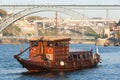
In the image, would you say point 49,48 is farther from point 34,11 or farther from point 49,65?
point 34,11

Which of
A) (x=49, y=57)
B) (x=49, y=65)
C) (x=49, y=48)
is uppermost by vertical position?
(x=49, y=48)

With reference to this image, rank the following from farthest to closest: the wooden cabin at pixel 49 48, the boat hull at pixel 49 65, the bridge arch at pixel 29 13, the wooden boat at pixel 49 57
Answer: the bridge arch at pixel 29 13 < the wooden cabin at pixel 49 48 < the wooden boat at pixel 49 57 < the boat hull at pixel 49 65

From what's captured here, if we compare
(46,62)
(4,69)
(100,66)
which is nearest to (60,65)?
(46,62)

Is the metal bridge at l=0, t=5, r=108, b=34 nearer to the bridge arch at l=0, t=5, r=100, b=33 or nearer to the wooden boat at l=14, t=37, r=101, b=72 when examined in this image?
the bridge arch at l=0, t=5, r=100, b=33

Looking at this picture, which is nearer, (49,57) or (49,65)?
(49,65)

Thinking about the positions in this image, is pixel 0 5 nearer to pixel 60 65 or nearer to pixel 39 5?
pixel 39 5

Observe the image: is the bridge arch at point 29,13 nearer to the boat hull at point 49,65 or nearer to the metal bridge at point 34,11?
the metal bridge at point 34,11

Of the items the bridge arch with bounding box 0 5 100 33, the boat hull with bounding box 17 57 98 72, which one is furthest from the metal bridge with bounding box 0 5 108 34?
the boat hull with bounding box 17 57 98 72

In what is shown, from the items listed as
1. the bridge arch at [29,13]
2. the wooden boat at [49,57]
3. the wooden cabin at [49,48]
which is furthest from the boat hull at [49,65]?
the bridge arch at [29,13]

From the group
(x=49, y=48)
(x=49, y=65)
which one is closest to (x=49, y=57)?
(x=49, y=48)

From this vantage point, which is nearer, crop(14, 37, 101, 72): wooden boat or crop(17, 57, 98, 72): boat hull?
crop(17, 57, 98, 72): boat hull

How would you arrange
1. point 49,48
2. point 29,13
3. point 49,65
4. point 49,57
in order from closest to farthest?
point 49,65 < point 49,57 < point 49,48 < point 29,13

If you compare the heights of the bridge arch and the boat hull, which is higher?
the bridge arch

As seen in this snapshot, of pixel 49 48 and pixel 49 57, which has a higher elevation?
pixel 49 48
